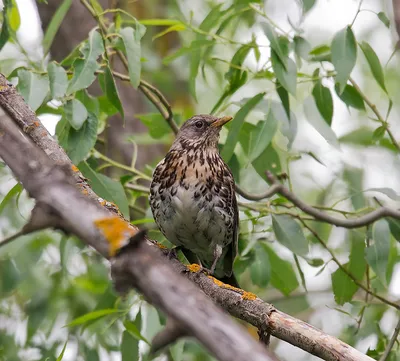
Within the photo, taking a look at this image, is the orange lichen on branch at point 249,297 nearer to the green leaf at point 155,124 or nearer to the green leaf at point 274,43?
the green leaf at point 274,43

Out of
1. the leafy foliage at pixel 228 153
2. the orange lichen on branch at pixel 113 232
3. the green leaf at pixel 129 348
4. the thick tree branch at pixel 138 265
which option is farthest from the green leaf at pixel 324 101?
the thick tree branch at pixel 138 265

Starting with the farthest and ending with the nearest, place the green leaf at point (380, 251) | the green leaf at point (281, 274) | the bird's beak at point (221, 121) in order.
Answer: the bird's beak at point (221, 121) → the green leaf at point (281, 274) → the green leaf at point (380, 251)

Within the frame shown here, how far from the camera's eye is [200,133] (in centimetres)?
571

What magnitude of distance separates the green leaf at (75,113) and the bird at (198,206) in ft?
3.49

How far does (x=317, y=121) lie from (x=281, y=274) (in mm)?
1231

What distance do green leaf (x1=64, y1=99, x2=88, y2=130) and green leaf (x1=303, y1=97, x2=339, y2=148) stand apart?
1524 millimetres

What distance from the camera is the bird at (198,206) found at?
16.9ft

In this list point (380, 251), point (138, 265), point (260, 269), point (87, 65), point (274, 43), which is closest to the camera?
point (138, 265)

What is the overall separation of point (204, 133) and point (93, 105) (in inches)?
45.3

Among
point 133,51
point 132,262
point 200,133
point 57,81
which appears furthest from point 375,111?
point 132,262

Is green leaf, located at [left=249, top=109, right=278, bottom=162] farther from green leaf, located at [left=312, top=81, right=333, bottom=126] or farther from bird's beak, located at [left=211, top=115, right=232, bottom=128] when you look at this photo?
bird's beak, located at [left=211, top=115, right=232, bottom=128]

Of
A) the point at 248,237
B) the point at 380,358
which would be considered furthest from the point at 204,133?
the point at 380,358

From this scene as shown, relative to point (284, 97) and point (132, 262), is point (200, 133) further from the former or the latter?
point (132, 262)

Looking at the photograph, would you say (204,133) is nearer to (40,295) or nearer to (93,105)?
(93,105)
